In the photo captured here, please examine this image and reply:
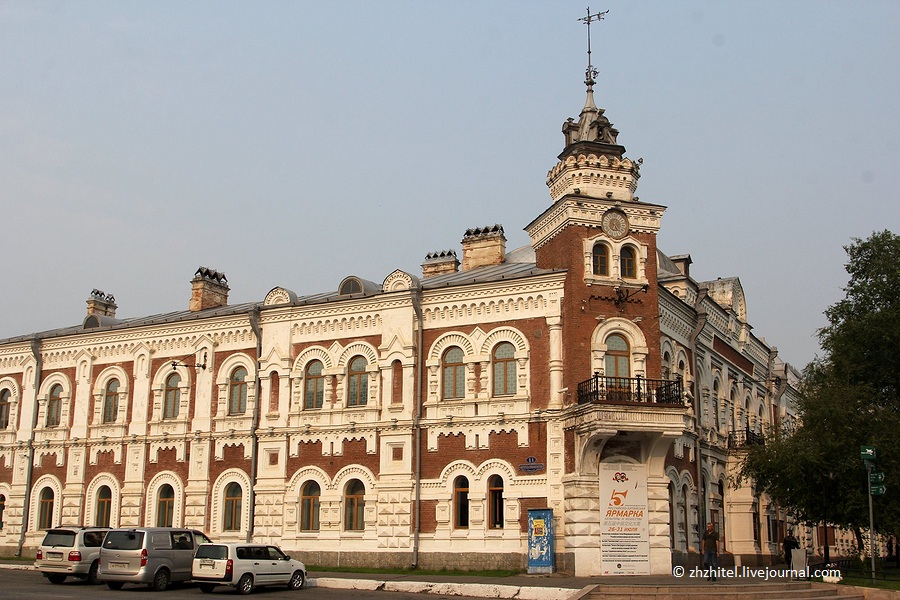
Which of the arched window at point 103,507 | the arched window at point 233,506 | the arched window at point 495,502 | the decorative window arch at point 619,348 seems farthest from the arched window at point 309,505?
the decorative window arch at point 619,348

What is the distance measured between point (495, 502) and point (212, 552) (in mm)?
9875

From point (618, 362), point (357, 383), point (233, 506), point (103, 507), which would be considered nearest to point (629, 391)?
point (618, 362)

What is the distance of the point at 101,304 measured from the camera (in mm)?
46438

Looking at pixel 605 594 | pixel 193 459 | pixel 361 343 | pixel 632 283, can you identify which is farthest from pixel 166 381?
pixel 605 594

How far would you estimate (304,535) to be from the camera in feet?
112

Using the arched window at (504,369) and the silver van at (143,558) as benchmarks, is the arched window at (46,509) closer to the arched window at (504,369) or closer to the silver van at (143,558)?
the silver van at (143,558)

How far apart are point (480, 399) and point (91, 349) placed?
18.4m

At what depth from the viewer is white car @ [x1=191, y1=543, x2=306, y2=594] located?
82.5ft

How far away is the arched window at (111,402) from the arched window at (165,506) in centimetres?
412

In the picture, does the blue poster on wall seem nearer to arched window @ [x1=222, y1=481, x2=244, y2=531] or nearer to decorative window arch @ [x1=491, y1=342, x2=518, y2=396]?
decorative window arch @ [x1=491, y1=342, x2=518, y2=396]

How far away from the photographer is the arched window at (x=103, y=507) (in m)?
38.2

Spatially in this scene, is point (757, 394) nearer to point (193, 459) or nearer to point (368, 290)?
point (368, 290)

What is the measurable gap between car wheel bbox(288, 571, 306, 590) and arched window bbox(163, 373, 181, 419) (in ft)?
43.3

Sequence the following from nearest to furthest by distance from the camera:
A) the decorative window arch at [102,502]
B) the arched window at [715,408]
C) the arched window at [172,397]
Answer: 1. the arched window at [715,408]
2. the decorative window arch at [102,502]
3. the arched window at [172,397]
